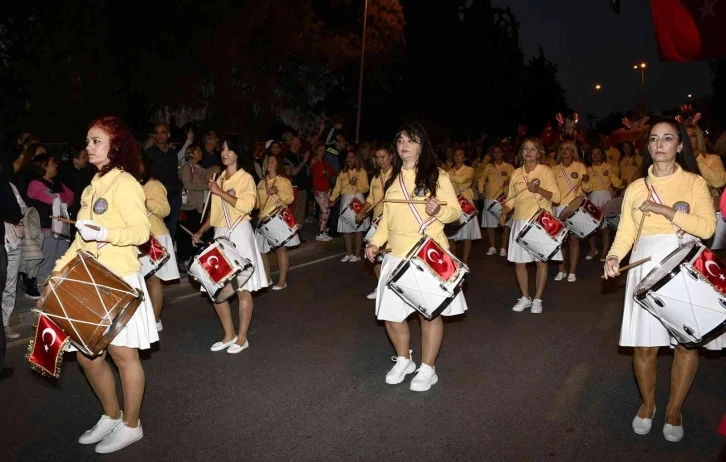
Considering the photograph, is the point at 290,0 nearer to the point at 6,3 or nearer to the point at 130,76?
the point at 130,76

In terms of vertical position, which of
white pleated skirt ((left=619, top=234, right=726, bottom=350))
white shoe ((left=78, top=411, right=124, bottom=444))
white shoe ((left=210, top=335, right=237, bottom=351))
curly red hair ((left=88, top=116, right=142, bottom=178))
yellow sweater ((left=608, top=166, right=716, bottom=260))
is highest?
curly red hair ((left=88, top=116, right=142, bottom=178))

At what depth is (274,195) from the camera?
9148 mm

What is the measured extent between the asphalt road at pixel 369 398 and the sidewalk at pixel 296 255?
2.39ft

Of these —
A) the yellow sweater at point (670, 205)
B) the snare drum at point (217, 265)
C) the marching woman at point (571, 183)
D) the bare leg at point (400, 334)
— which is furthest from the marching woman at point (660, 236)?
the marching woman at point (571, 183)

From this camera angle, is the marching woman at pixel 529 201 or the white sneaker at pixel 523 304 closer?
the marching woman at pixel 529 201

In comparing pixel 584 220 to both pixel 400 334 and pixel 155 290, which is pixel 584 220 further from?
pixel 155 290

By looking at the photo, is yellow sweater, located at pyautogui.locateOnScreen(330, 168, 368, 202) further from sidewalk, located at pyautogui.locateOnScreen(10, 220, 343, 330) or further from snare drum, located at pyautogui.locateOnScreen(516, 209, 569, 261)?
snare drum, located at pyautogui.locateOnScreen(516, 209, 569, 261)

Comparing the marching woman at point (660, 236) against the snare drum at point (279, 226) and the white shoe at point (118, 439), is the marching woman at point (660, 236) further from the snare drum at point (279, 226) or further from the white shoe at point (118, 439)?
the snare drum at point (279, 226)

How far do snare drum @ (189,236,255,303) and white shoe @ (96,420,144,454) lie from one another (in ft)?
5.20

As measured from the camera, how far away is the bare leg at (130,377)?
4488 millimetres

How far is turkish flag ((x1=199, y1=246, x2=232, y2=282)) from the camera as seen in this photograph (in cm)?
600

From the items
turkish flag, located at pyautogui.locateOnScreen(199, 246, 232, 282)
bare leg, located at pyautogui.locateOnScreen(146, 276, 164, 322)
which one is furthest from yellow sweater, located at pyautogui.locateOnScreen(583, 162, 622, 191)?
turkish flag, located at pyautogui.locateOnScreen(199, 246, 232, 282)

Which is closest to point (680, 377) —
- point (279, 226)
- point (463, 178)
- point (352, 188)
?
point (279, 226)

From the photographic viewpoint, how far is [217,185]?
20.9ft
